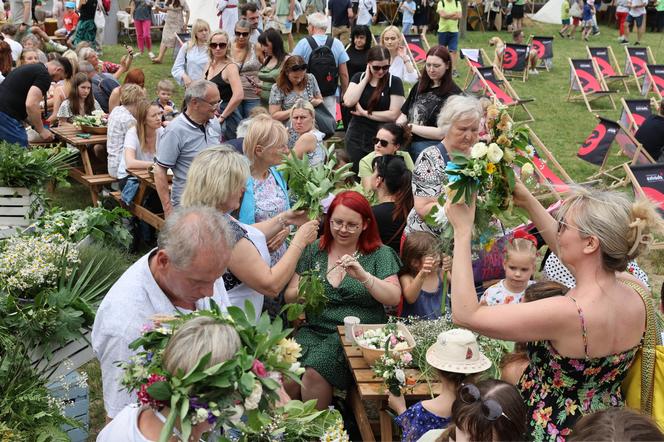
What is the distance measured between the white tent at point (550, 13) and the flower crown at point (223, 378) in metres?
25.8

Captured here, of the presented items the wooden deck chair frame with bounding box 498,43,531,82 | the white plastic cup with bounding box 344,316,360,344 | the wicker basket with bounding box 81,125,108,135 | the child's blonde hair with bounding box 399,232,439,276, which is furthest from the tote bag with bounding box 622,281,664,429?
the wooden deck chair frame with bounding box 498,43,531,82

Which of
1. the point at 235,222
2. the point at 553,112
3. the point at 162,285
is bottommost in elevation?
the point at 553,112

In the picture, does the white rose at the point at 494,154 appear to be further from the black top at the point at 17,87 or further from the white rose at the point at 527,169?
the black top at the point at 17,87

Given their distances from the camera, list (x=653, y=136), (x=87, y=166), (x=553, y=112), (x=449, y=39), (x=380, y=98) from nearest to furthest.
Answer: (x=380, y=98) → (x=87, y=166) → (x=653, y=136) → (x=553, y=112) → (x=449, y=39)

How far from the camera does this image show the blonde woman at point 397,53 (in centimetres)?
1052

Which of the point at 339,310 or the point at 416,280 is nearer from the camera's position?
the point at 339,310

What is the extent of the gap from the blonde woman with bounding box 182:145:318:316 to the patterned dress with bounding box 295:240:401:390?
813mm

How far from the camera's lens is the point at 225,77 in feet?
29.5

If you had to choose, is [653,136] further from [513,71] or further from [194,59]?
[513,71]

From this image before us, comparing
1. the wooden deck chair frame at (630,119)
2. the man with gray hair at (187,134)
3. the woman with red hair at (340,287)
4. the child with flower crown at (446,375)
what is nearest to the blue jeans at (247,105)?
the man with gray hair at (187,134)

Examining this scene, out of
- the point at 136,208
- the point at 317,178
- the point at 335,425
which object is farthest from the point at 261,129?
the point at 136,208

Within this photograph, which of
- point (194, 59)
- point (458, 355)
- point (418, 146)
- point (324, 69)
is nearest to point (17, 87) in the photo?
point (194, 59)

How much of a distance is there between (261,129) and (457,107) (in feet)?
4.14

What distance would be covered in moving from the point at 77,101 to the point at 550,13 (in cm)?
2029
